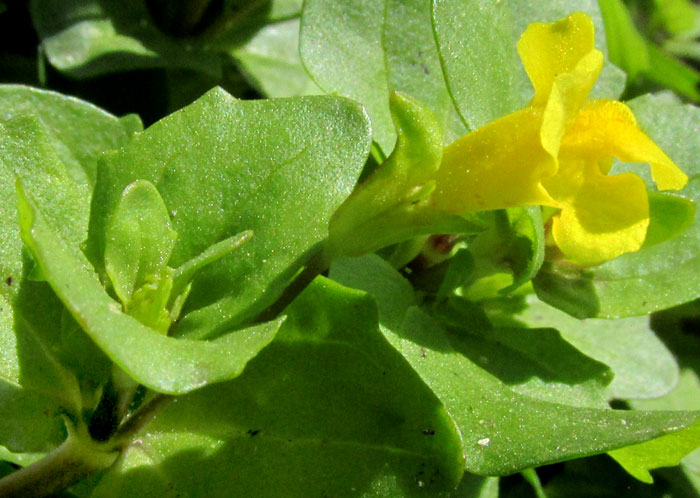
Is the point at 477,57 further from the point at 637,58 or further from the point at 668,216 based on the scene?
the point at 637,58

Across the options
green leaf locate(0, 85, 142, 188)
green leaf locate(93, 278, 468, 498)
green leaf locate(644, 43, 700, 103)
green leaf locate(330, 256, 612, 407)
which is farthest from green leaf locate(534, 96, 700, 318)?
green leaf locate(644, 43, 700, 103)

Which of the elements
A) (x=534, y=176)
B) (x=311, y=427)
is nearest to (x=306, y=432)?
(x=311, y=427)

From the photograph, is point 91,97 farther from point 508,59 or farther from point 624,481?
point 624,481

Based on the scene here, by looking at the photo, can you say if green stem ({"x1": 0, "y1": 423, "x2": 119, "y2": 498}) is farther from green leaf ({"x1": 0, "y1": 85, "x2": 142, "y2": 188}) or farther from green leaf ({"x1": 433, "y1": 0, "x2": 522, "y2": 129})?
green leaf ({"x1": 433, "y1": 0, "x2": 522, "y2": 129})

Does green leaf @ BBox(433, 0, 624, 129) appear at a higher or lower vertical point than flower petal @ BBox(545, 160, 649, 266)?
higher

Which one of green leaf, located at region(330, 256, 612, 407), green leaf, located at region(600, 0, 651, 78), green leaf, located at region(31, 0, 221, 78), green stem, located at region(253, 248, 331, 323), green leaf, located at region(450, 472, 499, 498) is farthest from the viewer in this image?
green leaf, located at region(600, 0, 651, 78)

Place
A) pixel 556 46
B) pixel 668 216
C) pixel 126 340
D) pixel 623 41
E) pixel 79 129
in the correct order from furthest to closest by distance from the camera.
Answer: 1. pixel 623 41
2. pixel 79 129
3. pixel 668 216
4. pixel 556 46
5. pixel 126 340

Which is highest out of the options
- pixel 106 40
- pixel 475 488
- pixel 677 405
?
pixel 106 40

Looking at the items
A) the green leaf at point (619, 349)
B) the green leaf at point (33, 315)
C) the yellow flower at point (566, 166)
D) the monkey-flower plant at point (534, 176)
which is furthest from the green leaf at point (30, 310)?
the green leaf at point (619, 349)

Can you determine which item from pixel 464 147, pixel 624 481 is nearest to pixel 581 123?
pixel 464 147
